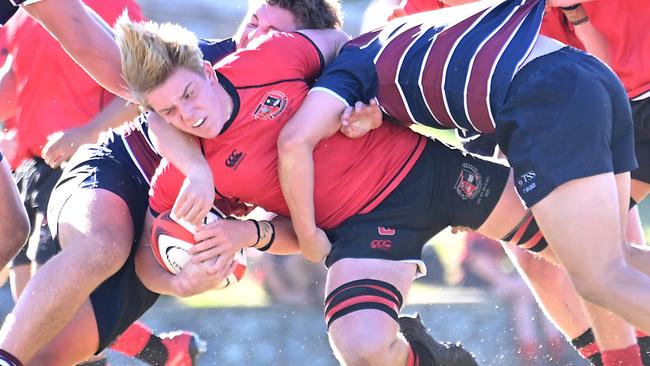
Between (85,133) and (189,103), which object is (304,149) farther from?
(85,133)

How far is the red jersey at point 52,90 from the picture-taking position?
5504 mm

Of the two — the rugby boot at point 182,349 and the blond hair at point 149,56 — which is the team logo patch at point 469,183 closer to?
the blond hair at point 149,56

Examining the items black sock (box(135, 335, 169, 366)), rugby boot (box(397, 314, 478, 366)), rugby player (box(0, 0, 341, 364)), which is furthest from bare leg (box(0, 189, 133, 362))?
black sock (box(135, 335, 169, 366))

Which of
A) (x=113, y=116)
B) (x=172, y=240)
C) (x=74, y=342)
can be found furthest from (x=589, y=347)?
(x=113, y=116)

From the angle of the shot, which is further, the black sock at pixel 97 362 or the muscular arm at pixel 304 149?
the black sock at pixel 97 362

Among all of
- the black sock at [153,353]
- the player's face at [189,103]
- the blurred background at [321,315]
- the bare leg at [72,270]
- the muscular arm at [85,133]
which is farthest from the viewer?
the blurred background at [321,315]

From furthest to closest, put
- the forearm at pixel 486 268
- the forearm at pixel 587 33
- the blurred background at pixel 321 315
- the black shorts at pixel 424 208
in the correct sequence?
the forearm at pixel 486 268 < the blurred background at pixel 321 315 < the forearm at pixel 587 33 < the black shorts at pixel 424 208

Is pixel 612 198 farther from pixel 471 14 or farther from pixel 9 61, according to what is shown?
pixel 9 61

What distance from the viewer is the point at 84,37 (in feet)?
13.8

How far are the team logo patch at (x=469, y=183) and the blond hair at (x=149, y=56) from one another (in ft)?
3.60

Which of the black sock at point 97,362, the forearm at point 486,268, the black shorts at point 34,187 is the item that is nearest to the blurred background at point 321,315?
the forearm at point 486,268

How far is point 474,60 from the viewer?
3.94 metres

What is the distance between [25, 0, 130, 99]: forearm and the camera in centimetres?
413

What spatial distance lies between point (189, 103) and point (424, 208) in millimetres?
1019
